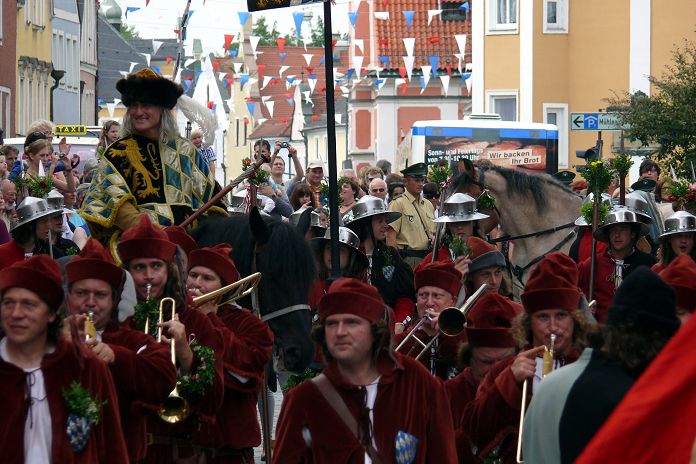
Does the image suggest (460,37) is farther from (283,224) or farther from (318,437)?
(318,437)

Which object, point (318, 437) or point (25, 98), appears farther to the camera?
point (25, 98)

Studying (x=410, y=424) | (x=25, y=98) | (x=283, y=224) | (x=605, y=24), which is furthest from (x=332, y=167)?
(x=25, y=98)

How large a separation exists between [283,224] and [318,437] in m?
3.35

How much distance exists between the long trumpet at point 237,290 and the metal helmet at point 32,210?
251 centimetres

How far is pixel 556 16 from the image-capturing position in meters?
46.9

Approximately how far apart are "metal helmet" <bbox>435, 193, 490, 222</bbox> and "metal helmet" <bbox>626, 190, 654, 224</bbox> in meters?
1.15

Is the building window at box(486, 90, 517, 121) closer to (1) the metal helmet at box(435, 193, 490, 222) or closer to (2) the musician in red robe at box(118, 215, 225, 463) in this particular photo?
(1) the metal helmet at box(435, 193, 490, 222)

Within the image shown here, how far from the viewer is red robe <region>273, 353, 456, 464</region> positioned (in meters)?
6.33

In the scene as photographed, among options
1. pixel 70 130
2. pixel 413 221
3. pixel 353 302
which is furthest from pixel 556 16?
pixel 353 302

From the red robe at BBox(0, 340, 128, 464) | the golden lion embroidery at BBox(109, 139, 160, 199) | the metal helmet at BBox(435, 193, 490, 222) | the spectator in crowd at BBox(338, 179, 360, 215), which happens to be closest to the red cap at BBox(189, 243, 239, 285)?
the golden lion embroidery at BBox(109, 139, 160, 199)

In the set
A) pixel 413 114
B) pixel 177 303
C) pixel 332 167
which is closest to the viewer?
pixel 177 303

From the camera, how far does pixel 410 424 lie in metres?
6.40

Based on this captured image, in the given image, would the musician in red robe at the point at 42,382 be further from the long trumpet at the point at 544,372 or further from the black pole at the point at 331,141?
the black pole at the point at 331,141

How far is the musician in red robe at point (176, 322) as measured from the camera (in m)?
7.55
